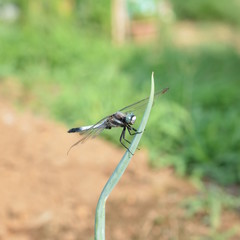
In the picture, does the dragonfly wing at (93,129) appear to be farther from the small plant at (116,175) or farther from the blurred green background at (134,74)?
the blurred green background at (134,74)

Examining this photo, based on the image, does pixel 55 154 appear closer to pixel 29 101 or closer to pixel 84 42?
pixel 29 101

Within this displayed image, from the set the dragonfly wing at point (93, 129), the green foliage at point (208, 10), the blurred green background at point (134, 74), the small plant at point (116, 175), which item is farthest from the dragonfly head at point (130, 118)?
the green foliage at point (208, 10)

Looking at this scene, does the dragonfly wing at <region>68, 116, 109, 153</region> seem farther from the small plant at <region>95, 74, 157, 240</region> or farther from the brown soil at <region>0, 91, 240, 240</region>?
the brown soil at <region>0, 91, 240, 240</region>

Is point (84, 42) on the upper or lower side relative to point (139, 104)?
lower

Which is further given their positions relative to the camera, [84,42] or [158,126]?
[84,42]

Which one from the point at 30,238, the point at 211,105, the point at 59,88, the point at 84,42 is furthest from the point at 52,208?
the point at 84,42

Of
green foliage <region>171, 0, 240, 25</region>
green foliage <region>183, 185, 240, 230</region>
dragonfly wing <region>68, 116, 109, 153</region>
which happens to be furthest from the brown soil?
green foliage <region>171, 0, 240, 25</region>

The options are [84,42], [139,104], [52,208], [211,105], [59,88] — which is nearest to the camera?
[139,104]
